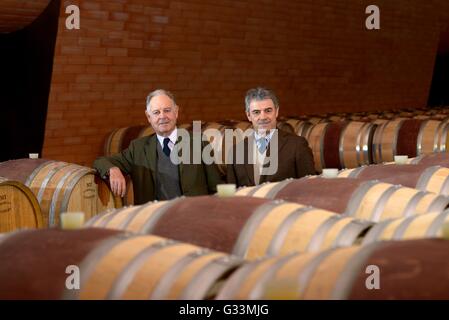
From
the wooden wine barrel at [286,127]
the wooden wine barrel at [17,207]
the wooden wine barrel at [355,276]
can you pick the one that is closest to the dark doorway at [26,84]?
the wooden wine barrel at [286,127]

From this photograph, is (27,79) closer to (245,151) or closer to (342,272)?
(245,151)

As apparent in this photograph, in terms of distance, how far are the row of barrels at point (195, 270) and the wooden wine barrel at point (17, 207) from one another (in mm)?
2173

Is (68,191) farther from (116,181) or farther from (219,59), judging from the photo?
(219,59)

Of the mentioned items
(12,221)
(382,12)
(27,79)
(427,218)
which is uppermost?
(382,12)

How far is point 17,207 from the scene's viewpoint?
4.54 m

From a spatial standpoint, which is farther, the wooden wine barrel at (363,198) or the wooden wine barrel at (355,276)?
the wooden wine barrel at (363,198)

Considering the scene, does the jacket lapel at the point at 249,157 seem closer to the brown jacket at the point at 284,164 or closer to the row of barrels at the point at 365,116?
the brown jacket at the point at 284,164

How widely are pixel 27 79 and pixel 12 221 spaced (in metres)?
3.62

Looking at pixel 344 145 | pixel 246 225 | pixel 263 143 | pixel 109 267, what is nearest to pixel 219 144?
pixel 344 145

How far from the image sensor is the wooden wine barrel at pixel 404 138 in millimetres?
7156

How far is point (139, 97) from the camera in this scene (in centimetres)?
867

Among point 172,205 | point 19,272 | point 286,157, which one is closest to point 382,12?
point 286,157

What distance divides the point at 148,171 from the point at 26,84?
326 cm

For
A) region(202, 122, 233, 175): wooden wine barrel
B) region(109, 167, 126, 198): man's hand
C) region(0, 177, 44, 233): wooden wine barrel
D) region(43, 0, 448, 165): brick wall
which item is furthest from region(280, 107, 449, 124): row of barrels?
region(0, 177, 44, 233): wooden wine barrel
